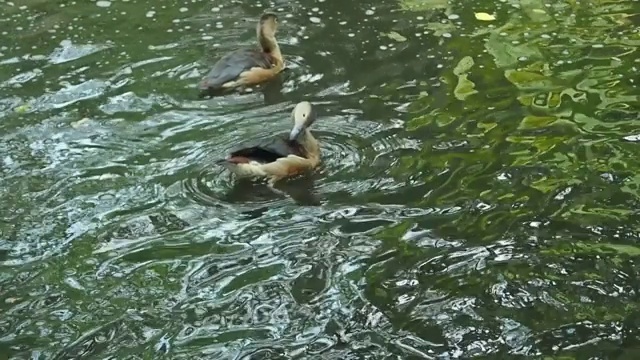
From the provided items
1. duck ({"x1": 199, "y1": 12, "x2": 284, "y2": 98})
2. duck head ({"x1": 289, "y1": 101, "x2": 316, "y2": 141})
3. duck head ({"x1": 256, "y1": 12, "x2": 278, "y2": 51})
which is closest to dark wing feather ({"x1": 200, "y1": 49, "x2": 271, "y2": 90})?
duck ({"x1": 199, "y1": 12, "x2": 284, "y2": 98})

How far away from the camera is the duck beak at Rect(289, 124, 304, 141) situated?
609cm

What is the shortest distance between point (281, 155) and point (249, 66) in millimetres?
1834

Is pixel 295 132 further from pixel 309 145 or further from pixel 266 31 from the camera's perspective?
pixel 266 31

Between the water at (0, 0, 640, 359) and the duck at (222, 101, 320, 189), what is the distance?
0.37 ft

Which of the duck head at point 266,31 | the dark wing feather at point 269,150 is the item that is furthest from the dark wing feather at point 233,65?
the dark wing feather at point 269,150

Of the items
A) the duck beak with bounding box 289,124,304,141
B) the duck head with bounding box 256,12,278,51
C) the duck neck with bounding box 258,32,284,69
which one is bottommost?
the duck neck with bounding box 258,32,284,69

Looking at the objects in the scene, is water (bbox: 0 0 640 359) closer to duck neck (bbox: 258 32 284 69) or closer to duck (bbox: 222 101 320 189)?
duck (bbox: 222 101 320 189)

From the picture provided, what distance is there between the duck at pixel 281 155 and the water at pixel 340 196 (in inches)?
4.4

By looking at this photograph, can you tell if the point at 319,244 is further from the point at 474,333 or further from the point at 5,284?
the point at 5,284

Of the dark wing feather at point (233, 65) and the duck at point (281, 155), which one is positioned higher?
the duck at point (281, 155)

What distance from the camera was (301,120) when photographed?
6211 mm

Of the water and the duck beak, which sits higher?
the duck beak

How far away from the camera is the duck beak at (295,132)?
609cm

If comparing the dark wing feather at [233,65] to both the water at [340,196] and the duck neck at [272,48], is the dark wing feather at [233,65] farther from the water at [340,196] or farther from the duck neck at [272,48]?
the water at [340,196]
